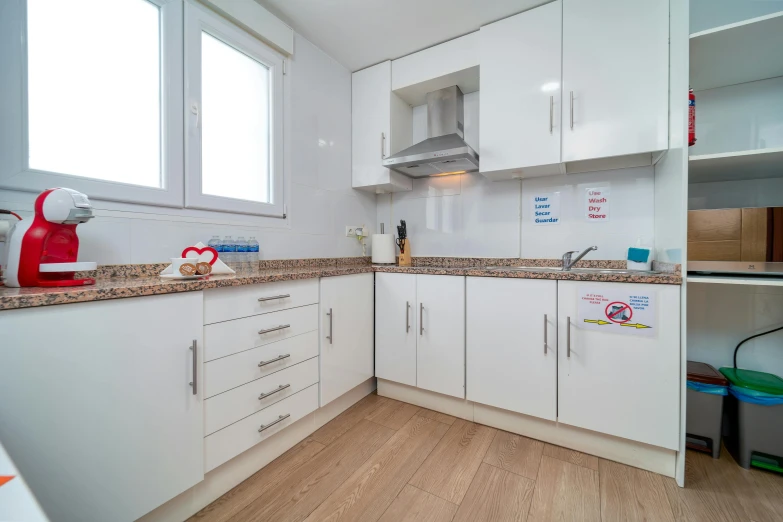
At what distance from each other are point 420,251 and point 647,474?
1848 mm

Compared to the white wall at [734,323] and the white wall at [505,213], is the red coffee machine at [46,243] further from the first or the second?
the white wall at [734,323]

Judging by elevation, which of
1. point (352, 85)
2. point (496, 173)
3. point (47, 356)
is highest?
point (352, 85)

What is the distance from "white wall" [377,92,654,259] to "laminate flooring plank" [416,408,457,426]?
45.0 inches

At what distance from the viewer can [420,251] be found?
2.62 metres

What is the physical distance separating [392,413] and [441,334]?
59 centimetres

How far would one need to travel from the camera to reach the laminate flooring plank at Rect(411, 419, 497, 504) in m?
1.32

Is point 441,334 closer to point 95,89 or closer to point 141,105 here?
point 141,105

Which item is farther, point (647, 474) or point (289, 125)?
point (289, 125)

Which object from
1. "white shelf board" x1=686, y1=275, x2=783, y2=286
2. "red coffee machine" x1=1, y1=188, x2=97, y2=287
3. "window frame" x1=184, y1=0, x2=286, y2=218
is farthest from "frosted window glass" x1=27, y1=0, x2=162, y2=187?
"white shelf board" x1=686, y1=275, x2=783, y2=286

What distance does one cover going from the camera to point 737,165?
1.39 metres

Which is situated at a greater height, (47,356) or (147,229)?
(147,229)

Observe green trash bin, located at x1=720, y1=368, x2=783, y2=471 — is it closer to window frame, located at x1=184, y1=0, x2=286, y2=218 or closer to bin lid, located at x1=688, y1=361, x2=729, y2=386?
bin lid, located at x1=688, y1=361, x2=729, y2=386

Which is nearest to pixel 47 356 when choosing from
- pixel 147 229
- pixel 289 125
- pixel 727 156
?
pixel 147 229

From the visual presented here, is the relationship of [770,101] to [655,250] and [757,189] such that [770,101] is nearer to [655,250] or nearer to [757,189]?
[757,189]
